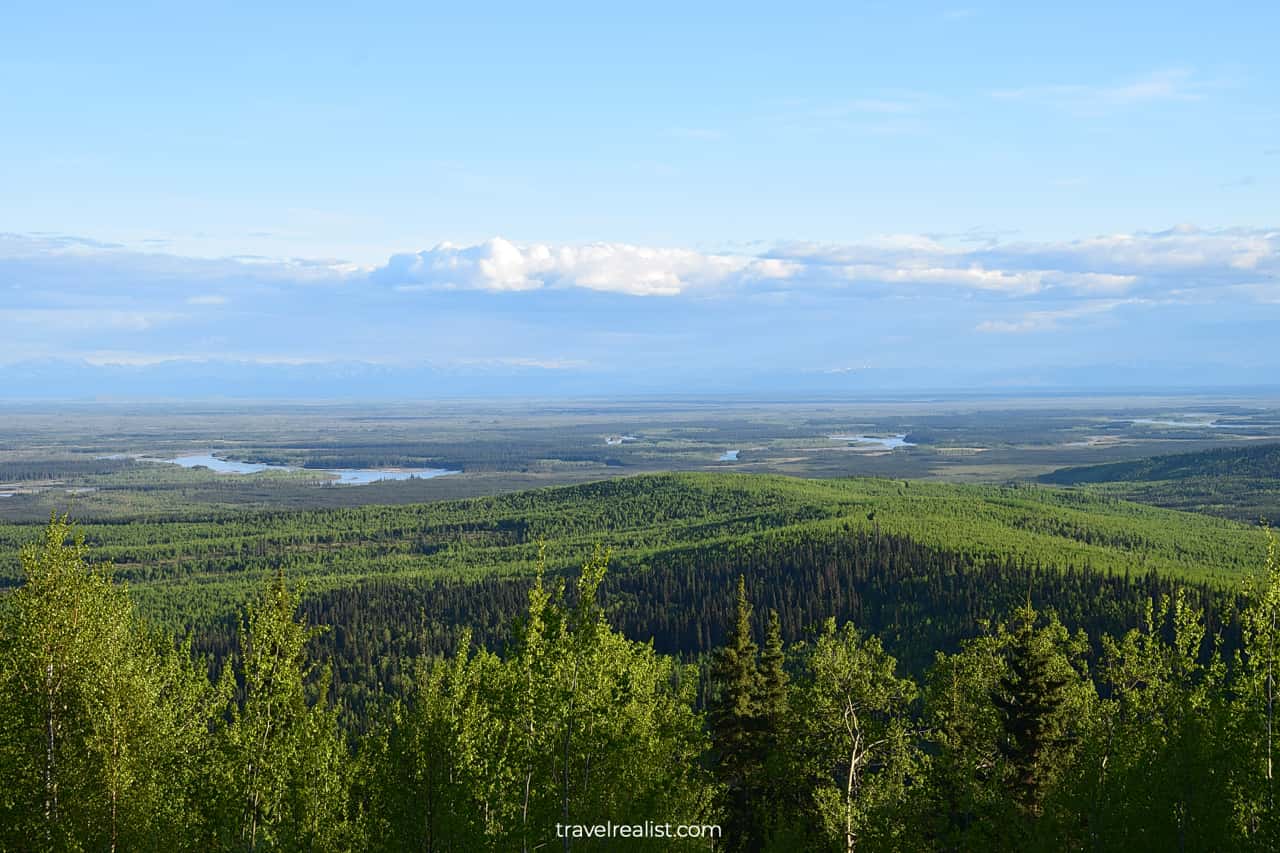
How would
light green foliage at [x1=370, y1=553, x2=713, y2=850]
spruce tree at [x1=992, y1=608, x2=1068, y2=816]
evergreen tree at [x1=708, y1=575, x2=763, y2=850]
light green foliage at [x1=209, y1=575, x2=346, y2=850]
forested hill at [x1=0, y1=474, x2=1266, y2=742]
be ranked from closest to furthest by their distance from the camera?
light green foliage at [x1=370, y1=553, x2=713, y2=850] → light green foliage at [x1=209, y1=575, x2=346, y2=850] → spruce tree at [x1=992, y1=608, x2=1068, y2=816] → evergreen tree at [x1=708, y1=575, x2=763, y2=850] → forested hill at [x1=0, y1=474, x2=1266, y2=742]

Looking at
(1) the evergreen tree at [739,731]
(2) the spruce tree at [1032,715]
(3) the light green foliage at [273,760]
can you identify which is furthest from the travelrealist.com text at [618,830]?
(1) the evergreen tree at [739,731]

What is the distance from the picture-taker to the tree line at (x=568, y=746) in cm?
2734

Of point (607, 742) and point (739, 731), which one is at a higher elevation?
point (607, 742)

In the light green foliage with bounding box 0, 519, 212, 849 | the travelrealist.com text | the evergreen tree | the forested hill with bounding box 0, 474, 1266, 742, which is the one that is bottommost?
the forested hill with bounding box 0, 474, 1266, 742

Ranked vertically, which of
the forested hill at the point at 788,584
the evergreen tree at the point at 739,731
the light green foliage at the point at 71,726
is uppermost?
the light green foliage at the point at 71,726

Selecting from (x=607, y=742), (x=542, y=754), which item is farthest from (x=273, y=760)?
(x=607, y=742)

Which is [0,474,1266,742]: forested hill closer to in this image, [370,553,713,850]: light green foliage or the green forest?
the green forest

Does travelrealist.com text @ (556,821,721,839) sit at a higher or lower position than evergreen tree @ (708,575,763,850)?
higher

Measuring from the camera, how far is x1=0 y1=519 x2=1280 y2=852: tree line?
1077 inches

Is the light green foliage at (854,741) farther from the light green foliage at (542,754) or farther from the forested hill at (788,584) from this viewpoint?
the forested hill at (788,584)

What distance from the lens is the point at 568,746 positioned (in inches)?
1078

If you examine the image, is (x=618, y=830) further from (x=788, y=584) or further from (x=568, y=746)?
(x=788, y=584)

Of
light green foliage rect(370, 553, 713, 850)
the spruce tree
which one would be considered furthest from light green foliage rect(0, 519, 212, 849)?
the spruce tree

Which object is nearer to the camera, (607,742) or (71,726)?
(607,742)
